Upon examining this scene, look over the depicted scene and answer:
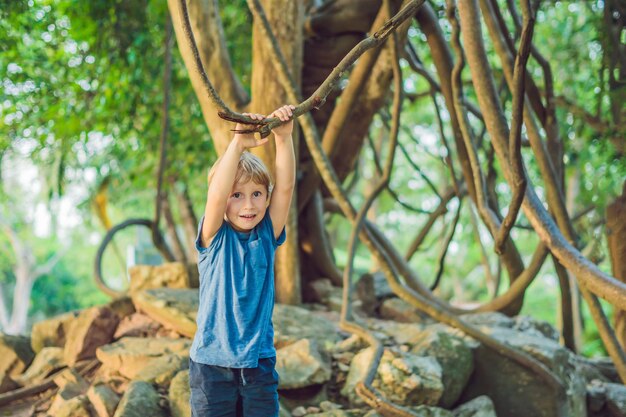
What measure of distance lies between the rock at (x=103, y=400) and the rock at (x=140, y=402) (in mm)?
76

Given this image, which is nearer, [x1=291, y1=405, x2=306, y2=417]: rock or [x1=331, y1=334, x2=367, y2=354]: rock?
[x1=291, y1=405, x2=306, y2=417]: rock

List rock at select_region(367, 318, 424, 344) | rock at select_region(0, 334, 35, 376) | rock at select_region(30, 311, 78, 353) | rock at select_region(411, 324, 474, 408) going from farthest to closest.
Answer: rock at select_region(30, 311, 78, 353)
rock at select_region(0, 334, 35, 376)
rock at select_region(367, 318, 424, 344)
rock at select_region(411, 324, 474, 408)

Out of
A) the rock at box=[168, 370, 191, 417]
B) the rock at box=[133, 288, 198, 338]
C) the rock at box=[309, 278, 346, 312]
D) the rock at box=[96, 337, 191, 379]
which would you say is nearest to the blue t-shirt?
the rock at box=[168, 370, 191, 417]


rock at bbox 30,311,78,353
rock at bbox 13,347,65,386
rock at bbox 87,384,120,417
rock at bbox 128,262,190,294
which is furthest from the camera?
rock at bbox 128,262,190,294

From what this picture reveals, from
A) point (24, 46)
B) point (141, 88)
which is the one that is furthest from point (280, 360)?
point (24, 46)

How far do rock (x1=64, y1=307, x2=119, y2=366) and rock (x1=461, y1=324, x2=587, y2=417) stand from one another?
5.64ft

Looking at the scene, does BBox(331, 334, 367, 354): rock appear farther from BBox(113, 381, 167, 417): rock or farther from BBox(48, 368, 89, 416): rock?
BBox(48, 368, 89, 416): rock

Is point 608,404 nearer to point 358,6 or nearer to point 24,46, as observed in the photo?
point 358,6

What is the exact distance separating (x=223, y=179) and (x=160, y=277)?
7.27 feet

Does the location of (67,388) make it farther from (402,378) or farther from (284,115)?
(284,115)

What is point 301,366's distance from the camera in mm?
2541

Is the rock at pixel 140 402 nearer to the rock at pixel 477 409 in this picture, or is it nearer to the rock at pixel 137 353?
the rock at pixel 137 353

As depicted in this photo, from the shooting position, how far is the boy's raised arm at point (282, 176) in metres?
1.61

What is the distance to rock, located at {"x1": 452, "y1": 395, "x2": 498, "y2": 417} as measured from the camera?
2.49 m
